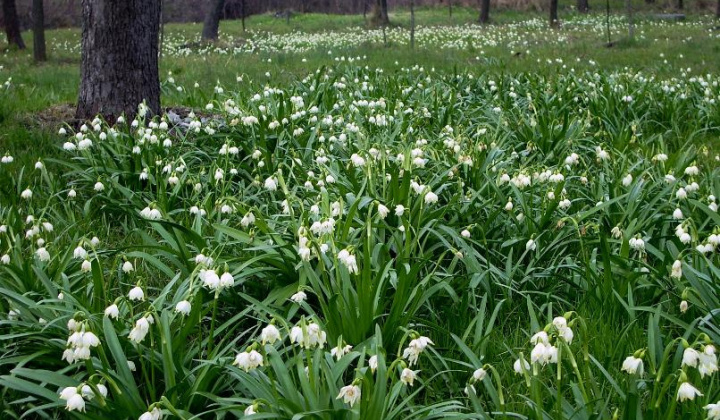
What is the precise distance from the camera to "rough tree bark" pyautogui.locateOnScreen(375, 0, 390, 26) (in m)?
27.0

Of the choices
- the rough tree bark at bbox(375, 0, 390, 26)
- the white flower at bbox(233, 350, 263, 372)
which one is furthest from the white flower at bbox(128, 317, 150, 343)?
the rough tree bark at bbox(375, 0, 390, 26)

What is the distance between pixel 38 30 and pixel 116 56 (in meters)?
10.5

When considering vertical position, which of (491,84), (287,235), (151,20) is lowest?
(287,235)

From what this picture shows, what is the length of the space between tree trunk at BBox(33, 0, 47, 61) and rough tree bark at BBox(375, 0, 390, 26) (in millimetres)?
14357

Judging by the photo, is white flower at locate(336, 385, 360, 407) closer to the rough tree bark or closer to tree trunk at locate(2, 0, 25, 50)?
tree trunk at locate(2, 0, 25, 50)

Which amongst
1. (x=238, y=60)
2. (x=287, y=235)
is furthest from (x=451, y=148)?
(x=238, y=60)

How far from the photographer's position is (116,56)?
21.4ft

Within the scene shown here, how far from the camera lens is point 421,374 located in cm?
314

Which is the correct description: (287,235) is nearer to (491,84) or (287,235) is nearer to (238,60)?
(491,84)

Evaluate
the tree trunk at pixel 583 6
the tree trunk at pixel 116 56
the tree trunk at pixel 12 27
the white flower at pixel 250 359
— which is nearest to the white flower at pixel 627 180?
the white flower at pixel 250 359

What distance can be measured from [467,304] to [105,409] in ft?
5.67

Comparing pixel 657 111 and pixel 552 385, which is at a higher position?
pixel 657 111

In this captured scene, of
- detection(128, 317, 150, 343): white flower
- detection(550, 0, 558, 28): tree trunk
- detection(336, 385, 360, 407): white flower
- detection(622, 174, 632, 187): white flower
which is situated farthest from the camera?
detection(550, 0, 558, 28): tree trunk

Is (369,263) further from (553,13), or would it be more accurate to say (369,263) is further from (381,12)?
(381,12)
